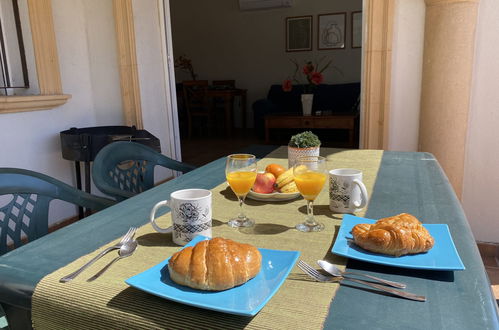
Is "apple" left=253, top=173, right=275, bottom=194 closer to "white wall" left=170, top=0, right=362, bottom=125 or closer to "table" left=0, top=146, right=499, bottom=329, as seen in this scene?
"table" left=0, top=146, right=499, bottom=329

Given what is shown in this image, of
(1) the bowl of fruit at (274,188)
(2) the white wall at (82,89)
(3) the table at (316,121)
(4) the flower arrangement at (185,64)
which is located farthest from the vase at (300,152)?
(4) the flower arrangement at (185,64)

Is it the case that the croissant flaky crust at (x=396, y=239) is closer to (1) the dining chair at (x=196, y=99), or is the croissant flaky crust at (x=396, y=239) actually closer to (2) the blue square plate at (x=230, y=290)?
(2) the blue square plate at (x=230, y=290)

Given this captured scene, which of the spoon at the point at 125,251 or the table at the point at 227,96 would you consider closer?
the spoon at the point at 125,251

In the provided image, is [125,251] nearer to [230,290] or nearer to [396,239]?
[230,290]

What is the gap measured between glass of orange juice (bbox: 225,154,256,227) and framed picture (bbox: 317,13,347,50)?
701cm

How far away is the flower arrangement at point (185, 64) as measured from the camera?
8.34 meters

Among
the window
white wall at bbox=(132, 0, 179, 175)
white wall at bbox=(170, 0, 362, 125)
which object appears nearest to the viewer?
the window

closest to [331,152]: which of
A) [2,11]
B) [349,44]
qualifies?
[2,11]

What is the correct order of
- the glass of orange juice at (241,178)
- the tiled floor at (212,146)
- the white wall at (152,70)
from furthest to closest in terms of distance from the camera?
1. the tiled floor at (212,146)
2. the white wall at (152,70)
3. the glass of orange juice at (241,178)

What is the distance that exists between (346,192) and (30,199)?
1.12 meters

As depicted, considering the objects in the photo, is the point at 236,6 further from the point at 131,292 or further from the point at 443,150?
the point at 131,292

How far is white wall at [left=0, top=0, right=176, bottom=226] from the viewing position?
109 inches

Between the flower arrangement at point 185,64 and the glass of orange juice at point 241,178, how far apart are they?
7679mm

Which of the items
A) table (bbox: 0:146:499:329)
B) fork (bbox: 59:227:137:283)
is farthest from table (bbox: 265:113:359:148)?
fork (bbox: 59:227:137:283)
